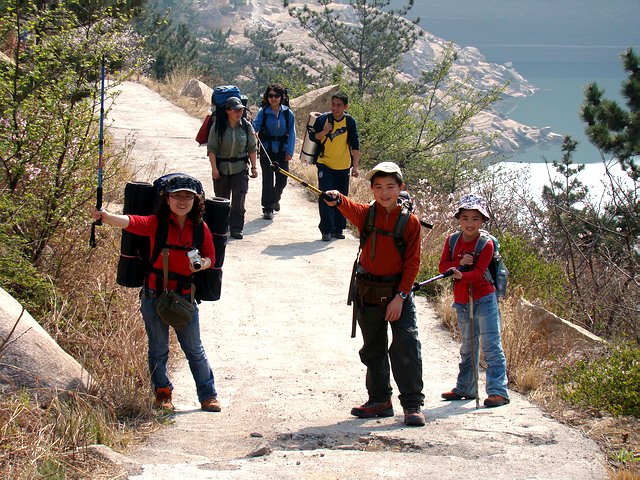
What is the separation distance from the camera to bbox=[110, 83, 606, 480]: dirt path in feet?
17.2

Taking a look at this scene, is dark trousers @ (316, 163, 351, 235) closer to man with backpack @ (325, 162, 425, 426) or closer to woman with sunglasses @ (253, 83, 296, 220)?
woman with sunglasses @ (253, 83, 296, 220)

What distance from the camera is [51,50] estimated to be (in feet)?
24.7

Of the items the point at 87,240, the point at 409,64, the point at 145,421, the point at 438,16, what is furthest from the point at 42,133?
the point at 438,16

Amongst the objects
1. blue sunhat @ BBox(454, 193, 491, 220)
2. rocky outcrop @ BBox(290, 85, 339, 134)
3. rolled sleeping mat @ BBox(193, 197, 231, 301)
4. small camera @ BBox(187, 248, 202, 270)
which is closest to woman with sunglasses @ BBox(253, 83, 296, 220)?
blue sunhat @ BBox(454, 193, 491, 220)

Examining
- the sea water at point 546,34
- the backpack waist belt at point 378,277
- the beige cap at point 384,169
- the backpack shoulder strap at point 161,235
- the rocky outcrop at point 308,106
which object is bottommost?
the backpack waist belt at point 378,277

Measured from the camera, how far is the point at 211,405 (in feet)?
21.2

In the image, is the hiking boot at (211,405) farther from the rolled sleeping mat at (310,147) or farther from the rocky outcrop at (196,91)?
the rocky outcrop at (196,91)

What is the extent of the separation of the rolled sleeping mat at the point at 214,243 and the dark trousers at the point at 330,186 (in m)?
5.15

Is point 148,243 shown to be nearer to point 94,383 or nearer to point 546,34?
point 94,383

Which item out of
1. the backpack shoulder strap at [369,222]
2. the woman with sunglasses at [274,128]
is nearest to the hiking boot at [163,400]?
the backpack shoulder strap at [369,222]

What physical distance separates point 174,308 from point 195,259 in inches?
13.9

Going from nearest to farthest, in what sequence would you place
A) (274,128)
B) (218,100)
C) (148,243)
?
1. (148,243)
2. (218,100)
3. (274,128)

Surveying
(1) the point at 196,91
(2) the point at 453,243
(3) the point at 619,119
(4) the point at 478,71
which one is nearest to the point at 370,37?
(1) the point at 196,91

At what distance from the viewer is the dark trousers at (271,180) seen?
40.3ft
